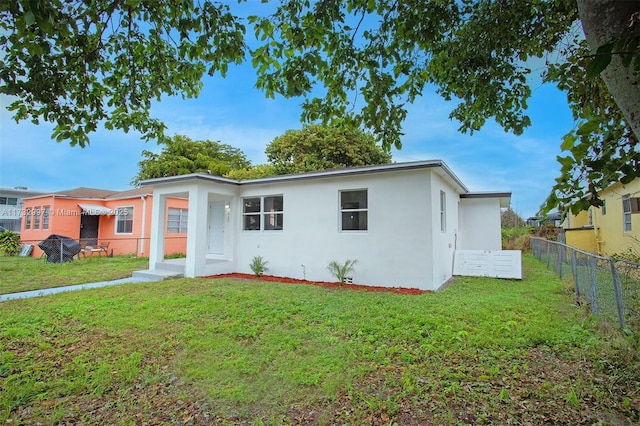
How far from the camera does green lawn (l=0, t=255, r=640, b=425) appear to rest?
288 centimetres

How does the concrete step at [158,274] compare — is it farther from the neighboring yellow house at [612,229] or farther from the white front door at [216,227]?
the neighboring yellow house at [612,229]

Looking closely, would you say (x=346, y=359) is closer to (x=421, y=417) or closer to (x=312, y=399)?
(x=312, y=399)

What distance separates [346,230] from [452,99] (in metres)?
4.97

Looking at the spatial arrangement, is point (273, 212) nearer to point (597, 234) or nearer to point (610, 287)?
point (610, 287)

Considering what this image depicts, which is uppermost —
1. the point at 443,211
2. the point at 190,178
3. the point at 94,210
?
the point at 190,178

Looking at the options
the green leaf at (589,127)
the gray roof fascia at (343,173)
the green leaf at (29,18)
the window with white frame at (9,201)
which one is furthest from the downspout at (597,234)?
the window with white frame at (9,201)

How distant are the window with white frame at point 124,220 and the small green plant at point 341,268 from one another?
12750 mm

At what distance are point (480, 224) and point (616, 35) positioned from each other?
42.6 ft

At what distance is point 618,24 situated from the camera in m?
1.31

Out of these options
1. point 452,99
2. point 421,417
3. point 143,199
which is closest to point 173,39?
point 452,99

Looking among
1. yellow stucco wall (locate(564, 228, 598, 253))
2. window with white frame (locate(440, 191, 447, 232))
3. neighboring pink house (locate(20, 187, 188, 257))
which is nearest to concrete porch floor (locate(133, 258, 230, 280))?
neighboring pink house (locate(20, 187, 188, 257))

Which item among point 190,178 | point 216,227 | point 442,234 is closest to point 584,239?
point 442,234

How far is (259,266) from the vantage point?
10.4m

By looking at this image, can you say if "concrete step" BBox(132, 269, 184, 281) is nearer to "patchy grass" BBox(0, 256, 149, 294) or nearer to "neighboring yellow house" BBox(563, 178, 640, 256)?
"patchy grass" BBox(0, 256, 149, 294)
